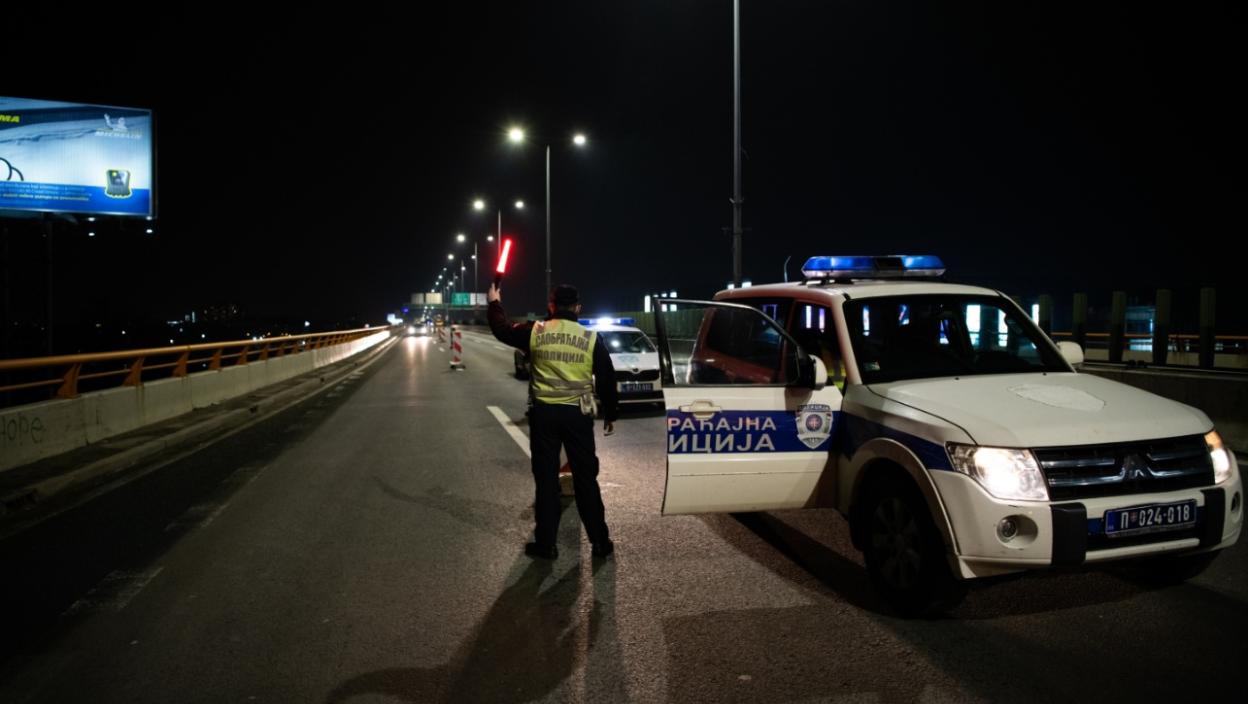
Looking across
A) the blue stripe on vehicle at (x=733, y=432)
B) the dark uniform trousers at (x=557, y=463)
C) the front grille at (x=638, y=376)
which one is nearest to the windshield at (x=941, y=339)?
the blue stripe on vehicle at (x=733, y=432)

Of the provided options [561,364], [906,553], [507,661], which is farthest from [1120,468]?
[561,364]

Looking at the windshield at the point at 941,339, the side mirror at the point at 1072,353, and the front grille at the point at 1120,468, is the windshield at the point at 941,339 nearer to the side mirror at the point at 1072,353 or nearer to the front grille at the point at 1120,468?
the side mirror at the point at 1072,353

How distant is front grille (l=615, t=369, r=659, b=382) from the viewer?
534 inches

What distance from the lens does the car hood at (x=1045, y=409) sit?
3.86 metres

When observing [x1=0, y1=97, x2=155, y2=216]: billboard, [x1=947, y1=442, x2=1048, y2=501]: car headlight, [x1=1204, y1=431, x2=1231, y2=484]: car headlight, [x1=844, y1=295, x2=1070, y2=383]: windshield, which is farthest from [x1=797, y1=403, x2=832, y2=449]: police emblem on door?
[x1=0, y1=97, x2=155, y2=216]: billboard

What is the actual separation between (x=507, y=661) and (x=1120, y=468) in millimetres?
3039

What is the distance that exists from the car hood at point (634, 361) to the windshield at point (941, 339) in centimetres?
828

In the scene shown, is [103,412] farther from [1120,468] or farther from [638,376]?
[1120,468]

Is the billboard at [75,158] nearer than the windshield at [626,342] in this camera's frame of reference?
No

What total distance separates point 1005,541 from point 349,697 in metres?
3.02

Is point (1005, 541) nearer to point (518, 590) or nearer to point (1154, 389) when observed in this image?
point (518, 590)

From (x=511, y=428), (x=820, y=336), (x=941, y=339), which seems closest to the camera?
(x=941, y=339)

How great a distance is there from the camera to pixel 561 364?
5297mm

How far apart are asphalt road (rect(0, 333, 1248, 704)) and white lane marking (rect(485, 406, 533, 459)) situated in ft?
10.4
